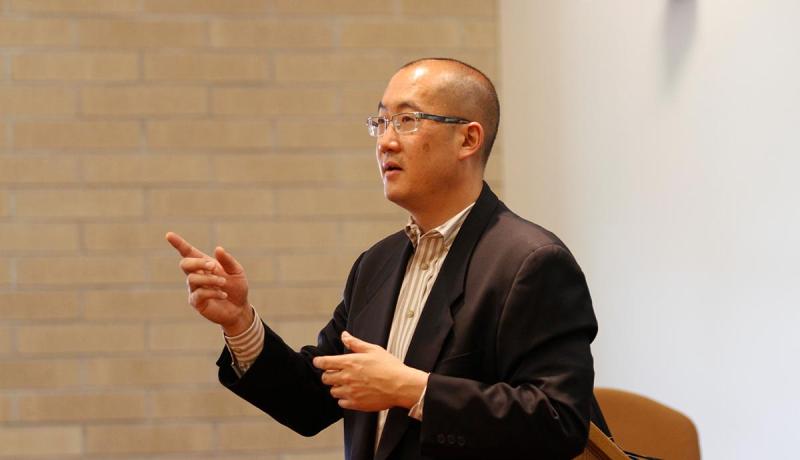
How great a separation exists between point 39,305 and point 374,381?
92.1 inches

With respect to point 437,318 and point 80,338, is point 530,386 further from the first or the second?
point 80,338

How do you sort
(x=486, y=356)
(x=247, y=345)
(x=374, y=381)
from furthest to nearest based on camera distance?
1. (x=247, y=345)
2. (x=486, y=356)
3. (x=374, y=381)

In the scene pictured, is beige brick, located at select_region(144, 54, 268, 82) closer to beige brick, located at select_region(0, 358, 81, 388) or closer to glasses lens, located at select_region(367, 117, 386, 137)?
beige brick, located at select_region(0, 358, 81, 388)

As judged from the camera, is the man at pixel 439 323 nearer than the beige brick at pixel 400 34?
Yes

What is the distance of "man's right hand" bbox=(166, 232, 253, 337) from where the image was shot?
192 cm

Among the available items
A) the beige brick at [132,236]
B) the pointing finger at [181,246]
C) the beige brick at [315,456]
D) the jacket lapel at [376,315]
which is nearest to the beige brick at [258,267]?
the beige brick at [132,236]

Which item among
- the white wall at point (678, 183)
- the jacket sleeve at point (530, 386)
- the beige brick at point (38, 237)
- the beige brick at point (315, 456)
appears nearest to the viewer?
the jacket sleeve at point (530, 386)

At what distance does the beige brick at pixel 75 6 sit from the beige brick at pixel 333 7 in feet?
1.76

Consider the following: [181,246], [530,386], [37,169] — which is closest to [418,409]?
[530,386]

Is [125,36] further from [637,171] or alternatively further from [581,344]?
[581,344]

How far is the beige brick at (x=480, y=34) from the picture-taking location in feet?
12.6

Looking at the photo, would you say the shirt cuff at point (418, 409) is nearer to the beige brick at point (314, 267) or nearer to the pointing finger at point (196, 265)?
the pointing finger at point (196, 265)

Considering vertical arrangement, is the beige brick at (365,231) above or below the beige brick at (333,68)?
below

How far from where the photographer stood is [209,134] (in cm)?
374
